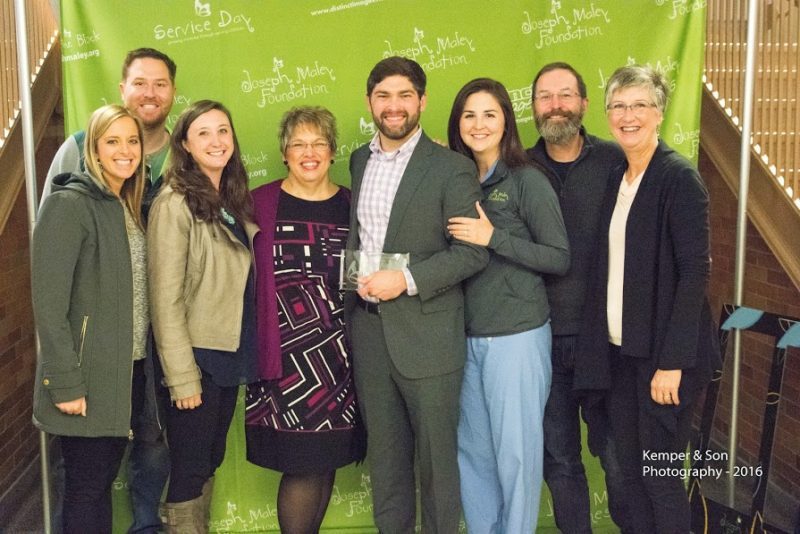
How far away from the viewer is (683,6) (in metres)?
3.28

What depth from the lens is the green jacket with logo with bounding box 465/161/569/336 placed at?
8.29 feet

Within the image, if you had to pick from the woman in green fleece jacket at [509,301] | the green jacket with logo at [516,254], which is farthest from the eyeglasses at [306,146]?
the green jacket with logo at [516,254]

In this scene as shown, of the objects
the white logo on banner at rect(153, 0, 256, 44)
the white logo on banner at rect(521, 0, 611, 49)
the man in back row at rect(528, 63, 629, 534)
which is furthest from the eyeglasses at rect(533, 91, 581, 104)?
the white logo on banner at rect(153, 0, 256, 44)

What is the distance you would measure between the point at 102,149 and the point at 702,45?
2545mm

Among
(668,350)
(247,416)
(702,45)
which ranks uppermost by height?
(702,45)

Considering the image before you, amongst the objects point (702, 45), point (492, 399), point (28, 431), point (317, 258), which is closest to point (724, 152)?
point (702, 45)

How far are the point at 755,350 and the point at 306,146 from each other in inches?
103

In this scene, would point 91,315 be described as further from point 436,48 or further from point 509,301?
point 436,48

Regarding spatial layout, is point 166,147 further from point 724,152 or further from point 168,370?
point 724,152

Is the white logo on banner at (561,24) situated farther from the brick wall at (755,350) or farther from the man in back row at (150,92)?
the man in back row at (150,92)

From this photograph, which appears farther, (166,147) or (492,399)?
(166,147)

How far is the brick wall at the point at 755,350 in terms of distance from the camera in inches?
138

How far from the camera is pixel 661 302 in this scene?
2.35 metres

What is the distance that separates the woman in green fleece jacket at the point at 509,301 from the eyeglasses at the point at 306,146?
0.48m
